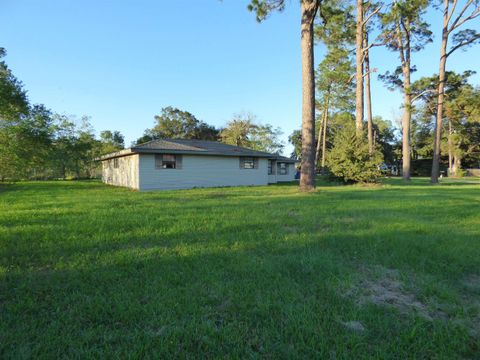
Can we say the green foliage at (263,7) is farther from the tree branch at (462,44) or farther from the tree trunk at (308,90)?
the tree branch at (462,44)

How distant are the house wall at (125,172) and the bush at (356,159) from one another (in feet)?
40.1

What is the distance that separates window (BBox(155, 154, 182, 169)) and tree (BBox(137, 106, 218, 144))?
1090 inches

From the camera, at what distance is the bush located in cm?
1616

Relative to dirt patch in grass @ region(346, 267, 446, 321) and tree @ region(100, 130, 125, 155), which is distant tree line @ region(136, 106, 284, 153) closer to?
tree @ region(100, 130, 125, 155)

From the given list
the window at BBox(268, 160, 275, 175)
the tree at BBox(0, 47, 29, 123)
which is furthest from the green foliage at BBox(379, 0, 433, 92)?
the tree at BBox(0, 47, 29, 123)

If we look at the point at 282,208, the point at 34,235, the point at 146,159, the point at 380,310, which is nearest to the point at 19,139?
the point at 146,159

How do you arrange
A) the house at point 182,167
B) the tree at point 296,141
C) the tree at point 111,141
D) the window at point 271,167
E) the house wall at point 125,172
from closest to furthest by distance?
the house at point 182,167, the house wall at point 125,172, the window at point 271,167, the tree at point 111,141, the tree at point 296,141

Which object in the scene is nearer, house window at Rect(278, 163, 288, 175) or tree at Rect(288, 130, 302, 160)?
house window at Rect(278, 163, 288, 175)

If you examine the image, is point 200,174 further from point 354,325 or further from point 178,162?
point 354,325

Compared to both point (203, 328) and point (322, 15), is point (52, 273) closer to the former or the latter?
point (203, 328)

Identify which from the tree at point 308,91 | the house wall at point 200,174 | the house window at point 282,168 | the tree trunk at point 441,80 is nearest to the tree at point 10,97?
the house wall at point 200,174

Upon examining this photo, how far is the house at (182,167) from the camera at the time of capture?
14.8 metres

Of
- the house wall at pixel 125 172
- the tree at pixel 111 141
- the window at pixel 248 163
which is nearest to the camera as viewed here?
the house wall at pixel 125 172

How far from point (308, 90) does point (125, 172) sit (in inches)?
476
